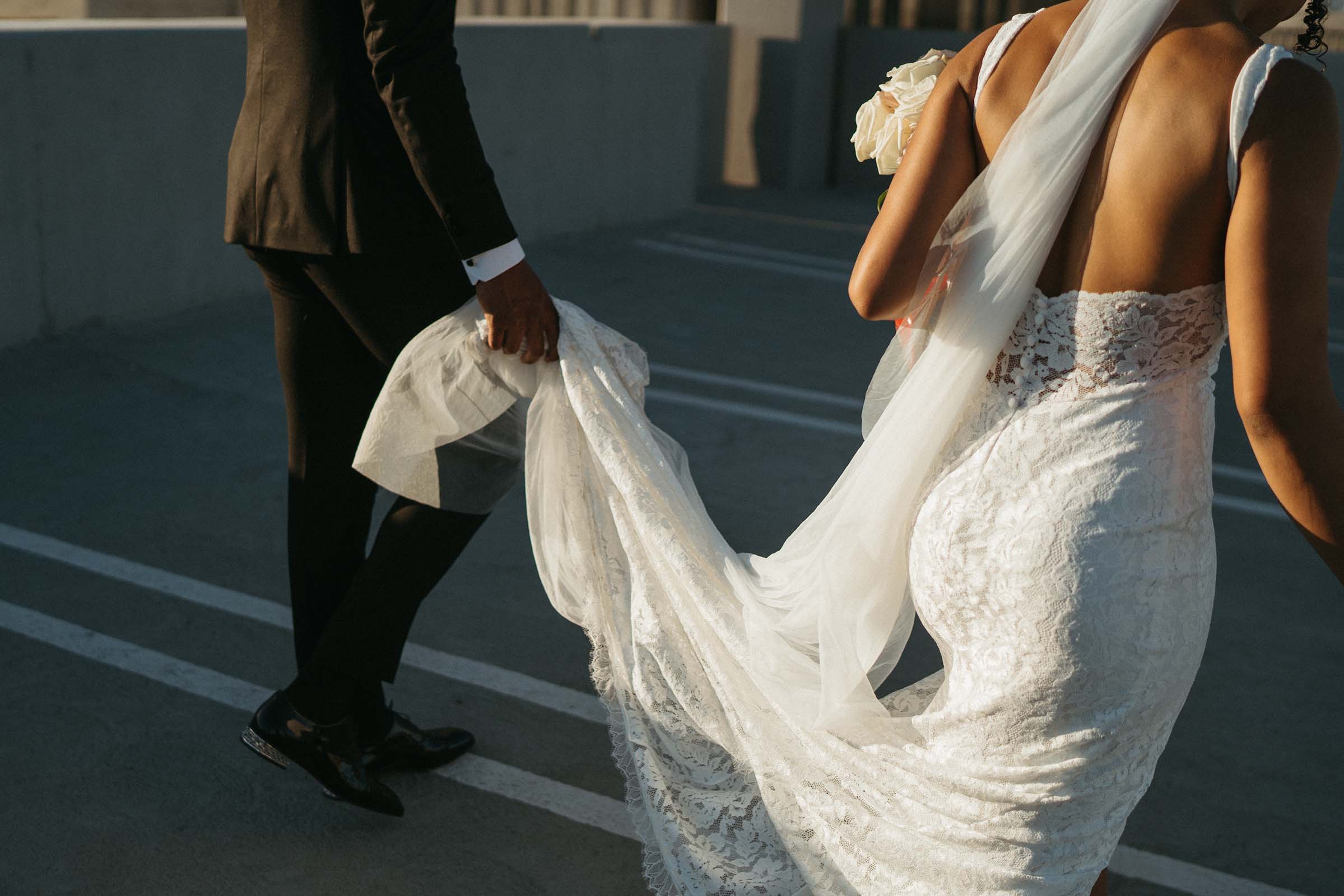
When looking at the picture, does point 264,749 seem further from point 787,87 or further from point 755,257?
point 787,87

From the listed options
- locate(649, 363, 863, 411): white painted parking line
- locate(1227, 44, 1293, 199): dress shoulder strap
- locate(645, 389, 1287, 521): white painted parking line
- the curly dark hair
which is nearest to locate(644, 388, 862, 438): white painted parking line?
locate(645, 389, 1287, 521): white painted parking line

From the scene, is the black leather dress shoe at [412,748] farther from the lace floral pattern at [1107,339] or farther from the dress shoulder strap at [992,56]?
the dress shoulder strap at [992,56]

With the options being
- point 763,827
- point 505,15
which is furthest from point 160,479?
point 505,15

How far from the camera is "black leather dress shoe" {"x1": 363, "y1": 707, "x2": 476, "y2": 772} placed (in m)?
2.95

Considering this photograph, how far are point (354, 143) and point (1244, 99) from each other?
62.3 inches

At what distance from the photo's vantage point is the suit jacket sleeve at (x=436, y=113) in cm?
228

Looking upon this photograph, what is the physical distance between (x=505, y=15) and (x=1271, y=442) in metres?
14.6

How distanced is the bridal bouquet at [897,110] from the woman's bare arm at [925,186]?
0.31ft

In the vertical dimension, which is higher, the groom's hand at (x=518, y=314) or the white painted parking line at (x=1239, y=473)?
the groom's hand at (x=518, y=314)

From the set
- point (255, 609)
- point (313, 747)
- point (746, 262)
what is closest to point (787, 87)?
point (746, 262)

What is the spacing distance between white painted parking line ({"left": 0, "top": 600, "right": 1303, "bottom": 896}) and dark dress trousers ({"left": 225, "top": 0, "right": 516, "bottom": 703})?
0.37 meters

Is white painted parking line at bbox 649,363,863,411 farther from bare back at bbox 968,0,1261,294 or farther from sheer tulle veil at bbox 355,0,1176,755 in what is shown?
bare back at bbox 968,0,1261,294

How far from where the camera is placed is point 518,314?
8.18 feet

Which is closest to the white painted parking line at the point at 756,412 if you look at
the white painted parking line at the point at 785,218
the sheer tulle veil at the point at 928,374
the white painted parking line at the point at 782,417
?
the white painted parking line at the point at 782,417
